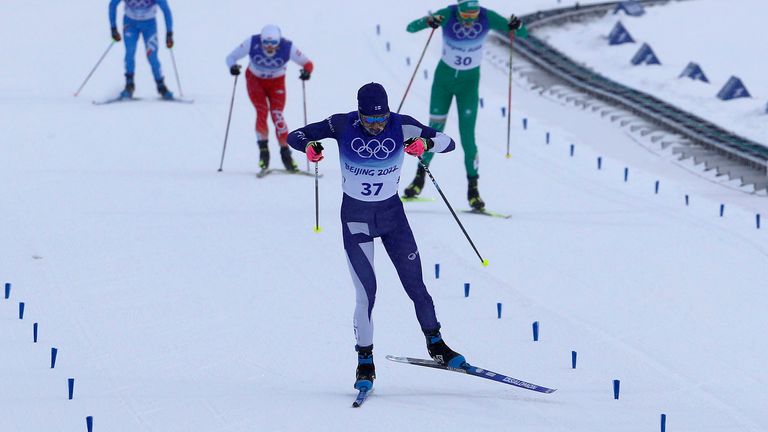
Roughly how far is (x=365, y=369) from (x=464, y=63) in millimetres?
5234

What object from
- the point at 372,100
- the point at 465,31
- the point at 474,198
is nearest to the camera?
the point at 372,100

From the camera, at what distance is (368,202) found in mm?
8078

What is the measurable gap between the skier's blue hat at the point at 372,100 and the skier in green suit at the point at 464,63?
476cm

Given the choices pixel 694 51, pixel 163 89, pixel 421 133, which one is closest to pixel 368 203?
pixel 421 133

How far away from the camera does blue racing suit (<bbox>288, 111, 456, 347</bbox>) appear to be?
803 centimetres

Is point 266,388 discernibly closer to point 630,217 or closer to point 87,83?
point 630,217

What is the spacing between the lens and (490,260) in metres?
11.2

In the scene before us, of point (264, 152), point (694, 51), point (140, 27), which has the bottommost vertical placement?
point (694, 51)

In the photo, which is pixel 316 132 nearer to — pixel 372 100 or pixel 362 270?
pixel 372 100

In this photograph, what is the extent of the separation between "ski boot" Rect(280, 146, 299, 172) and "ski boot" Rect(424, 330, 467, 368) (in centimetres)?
615

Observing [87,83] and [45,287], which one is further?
[87,83]

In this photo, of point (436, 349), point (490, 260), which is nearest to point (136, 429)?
point (436, 349)

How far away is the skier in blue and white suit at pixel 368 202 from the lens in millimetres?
8031

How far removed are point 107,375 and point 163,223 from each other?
390cm
